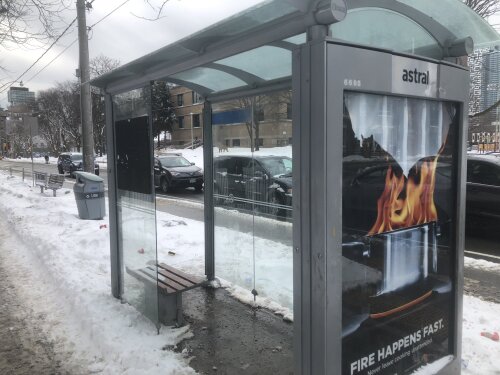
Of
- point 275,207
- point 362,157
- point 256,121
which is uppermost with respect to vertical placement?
point 256,121

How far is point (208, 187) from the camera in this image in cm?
521

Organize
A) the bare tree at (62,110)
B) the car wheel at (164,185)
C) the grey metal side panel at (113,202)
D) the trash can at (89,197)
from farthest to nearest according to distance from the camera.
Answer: the bare tree at (62,110) < the car wheel at (164,185) < the trash can at (89,197) < the grey metal side panel at (113,202)

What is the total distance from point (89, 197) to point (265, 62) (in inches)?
287

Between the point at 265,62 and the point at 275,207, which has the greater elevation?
the point at 265,62

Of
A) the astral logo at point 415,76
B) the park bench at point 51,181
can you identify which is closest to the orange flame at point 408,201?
the astral logo at point 415,76

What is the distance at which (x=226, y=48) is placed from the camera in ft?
9.67

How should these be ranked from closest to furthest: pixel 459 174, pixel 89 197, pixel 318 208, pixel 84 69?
1. pixel 318 208
2. pixel 459 174
3. pixel 89 197
4. pixel 84 69

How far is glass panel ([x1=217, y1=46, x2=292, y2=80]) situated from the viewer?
3.56 m

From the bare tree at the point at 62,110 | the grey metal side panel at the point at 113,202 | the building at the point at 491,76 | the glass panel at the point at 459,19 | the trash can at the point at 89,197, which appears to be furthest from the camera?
the bare tree at the point at 62,110

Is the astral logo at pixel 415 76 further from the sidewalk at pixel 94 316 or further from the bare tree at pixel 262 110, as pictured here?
the sidewalk at pixel 94 316

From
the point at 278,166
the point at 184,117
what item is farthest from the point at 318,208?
the point at 184,117

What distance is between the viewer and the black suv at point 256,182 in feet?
13.9

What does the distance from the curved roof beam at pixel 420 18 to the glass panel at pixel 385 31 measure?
0.03 meters

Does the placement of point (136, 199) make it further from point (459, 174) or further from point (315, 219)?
point (459, 174)
